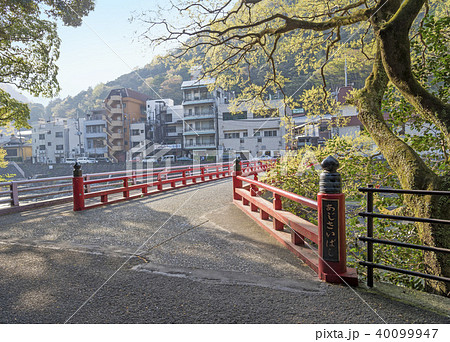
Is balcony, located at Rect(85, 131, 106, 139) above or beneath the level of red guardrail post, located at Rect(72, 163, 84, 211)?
above

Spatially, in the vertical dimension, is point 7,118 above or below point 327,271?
above

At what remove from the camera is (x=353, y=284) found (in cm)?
284

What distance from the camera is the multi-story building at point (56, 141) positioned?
4816 cm

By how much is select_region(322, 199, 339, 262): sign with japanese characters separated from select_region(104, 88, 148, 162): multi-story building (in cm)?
4251

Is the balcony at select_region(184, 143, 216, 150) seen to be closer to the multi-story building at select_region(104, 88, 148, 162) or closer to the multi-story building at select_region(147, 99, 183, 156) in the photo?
the multi-story building at select_region(147, 99, 183, 156)

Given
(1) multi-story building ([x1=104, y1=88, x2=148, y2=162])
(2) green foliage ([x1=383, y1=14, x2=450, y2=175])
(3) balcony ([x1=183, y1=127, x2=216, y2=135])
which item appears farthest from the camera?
(1) multi-story building ([x1=104, y1=88, x2=148, y2=162])

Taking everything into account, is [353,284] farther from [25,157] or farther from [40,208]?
[25,157]

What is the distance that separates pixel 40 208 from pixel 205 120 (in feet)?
100

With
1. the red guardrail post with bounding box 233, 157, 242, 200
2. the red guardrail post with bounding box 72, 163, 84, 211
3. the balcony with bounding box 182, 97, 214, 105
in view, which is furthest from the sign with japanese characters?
the balcony with bounding box 182, 97, 214, 105

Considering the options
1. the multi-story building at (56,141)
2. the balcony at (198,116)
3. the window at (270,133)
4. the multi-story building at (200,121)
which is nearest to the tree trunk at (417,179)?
the window at (270,133)

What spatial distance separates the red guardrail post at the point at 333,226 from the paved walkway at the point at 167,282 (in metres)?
0.15

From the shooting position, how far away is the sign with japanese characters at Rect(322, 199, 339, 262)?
2869 mm

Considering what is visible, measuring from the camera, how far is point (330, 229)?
9.58ft
